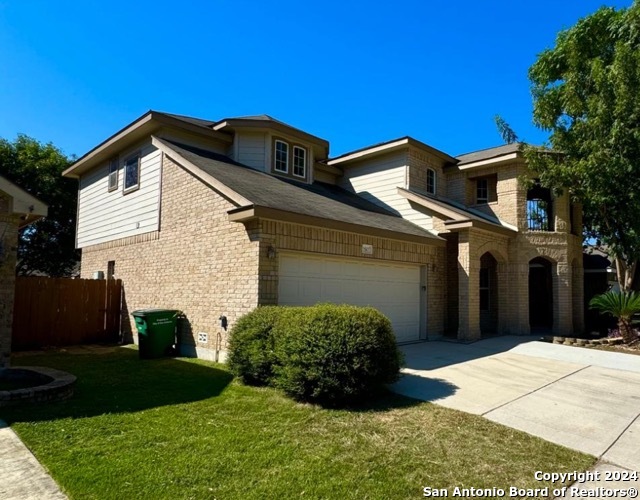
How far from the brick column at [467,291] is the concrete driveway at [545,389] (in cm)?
120

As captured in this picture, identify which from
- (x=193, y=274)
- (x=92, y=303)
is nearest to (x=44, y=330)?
(x=92, y=303)

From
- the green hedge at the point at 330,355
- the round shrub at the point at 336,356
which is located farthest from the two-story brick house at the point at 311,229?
the round shrub at the point at 336,356

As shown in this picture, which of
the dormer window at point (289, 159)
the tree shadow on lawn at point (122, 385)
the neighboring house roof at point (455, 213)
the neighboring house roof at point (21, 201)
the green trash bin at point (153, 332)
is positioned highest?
the dormer window at point (289, 159)

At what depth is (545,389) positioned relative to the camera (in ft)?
23.9

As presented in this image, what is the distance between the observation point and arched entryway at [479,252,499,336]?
15.5 meters

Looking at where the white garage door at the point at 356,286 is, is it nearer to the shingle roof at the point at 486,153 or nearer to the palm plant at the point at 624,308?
the palm plant at the point at 624,308

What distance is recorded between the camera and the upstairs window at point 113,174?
49.9 feet

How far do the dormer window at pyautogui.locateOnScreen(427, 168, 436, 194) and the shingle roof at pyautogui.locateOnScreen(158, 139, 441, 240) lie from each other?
231 cm

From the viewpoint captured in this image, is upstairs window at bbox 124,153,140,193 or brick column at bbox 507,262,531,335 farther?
brick column at bbox 507,262,531,335

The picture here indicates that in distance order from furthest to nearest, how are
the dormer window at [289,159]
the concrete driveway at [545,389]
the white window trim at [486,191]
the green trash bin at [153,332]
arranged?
the white window trim at [486,191], the dormer window at [289,159], the green trash bin at [153,332], the concrete driveway at [545,389]

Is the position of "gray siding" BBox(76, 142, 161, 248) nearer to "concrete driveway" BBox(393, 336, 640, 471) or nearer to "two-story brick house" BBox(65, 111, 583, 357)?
"two-story brick house" BBox(65, 111, 583, 357)

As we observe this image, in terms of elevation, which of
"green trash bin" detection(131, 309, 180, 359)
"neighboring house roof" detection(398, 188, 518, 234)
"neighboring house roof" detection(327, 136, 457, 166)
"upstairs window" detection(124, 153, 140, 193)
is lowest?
"green trash bin" detection(131, 309, 180, 359)

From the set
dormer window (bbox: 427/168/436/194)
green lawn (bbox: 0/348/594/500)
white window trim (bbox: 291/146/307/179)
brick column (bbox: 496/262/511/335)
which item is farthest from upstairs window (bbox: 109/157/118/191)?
brick column (bbox: 496/262/511/335)

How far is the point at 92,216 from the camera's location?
16.7 meters
